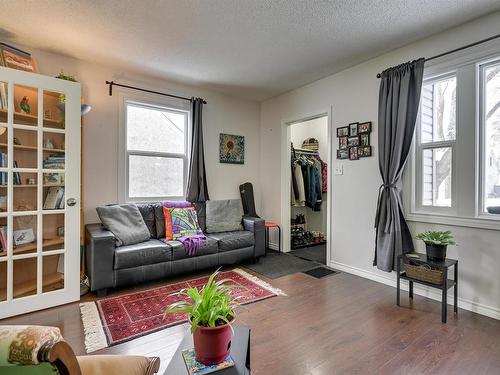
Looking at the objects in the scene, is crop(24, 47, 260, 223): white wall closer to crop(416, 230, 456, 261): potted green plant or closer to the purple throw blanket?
the purple throw blanket

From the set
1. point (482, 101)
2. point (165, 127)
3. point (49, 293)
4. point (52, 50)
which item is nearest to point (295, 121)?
point (165, 127)

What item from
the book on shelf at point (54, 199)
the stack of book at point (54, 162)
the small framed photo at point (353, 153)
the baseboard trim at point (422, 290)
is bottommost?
the baseboard trim at point (422, 290)

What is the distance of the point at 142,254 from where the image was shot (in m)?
2.79

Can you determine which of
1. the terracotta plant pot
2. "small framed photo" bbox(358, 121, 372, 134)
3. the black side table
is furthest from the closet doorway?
the terracotta plant pot

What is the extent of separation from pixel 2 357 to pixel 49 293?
2.27 m

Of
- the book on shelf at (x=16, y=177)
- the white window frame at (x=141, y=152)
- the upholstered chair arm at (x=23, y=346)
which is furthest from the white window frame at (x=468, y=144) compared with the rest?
the book on shelf at (x=16, y=177)

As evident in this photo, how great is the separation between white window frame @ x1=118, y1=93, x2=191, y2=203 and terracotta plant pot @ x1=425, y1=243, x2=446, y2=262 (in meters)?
3.02

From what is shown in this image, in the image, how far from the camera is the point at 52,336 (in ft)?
2.10

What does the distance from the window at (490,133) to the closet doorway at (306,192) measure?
1.97 m

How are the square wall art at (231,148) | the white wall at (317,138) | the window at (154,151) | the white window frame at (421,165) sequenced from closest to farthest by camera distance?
the white window frame at (421,165)
the window at (154,151)
the square wall art at (231,148)
the white wall at (317,138)

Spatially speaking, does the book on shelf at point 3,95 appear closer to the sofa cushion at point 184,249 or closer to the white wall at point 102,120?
the white wall at point 102,120

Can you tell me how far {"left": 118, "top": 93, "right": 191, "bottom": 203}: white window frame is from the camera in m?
3.45

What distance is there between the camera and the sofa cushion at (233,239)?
11.2 ft

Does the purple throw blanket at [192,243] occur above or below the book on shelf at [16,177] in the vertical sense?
below
